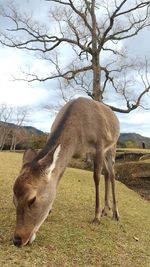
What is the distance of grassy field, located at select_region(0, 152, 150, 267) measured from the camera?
4488 millimetres

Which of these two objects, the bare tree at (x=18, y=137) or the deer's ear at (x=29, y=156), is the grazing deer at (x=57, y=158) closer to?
the deer's ear at (x=29, y=156)

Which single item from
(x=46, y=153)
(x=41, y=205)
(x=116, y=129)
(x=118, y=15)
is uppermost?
(x=118, y=15)

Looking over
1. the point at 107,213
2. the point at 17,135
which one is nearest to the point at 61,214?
the point at 107,213

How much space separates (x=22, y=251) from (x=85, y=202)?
3.96 meters

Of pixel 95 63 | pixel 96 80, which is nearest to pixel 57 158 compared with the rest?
pixel 96 80

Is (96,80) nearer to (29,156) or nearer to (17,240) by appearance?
(29,156)

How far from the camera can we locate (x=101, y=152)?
21.7 feet

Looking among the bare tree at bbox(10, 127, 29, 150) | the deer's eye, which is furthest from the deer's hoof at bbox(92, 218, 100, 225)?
the bare tree at bbox(10, 127, 29, 150)

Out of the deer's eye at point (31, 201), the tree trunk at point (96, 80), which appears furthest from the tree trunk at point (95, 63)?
the deer's eye at point (31, 201)

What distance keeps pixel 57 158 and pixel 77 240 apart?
1.27m

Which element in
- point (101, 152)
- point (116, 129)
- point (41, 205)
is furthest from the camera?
point (116, 129)

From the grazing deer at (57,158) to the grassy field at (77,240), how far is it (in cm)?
26

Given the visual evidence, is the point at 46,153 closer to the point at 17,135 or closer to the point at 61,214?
the point at 61,214

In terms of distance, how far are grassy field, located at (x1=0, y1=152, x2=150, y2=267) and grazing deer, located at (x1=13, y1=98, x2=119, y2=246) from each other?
26 cm
